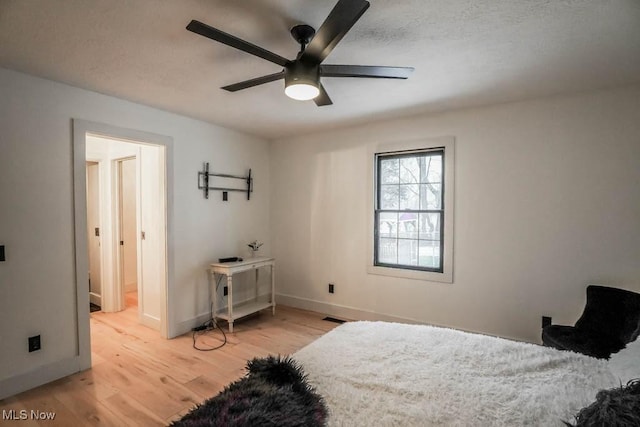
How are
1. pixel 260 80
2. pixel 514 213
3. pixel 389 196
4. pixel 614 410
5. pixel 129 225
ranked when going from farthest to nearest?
pixel 129 225
pixel 389 196
pixel 514 213
pixel 260 80
pixel 614 410

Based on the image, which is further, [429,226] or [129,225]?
[129,225]

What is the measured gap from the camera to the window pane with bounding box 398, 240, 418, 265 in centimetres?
358

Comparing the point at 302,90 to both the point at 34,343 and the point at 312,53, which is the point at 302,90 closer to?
the point at 312,53

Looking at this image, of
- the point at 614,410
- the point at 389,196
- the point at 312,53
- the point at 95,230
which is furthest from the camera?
the point at 95,230

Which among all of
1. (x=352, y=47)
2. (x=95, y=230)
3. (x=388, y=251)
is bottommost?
(x=388, y=251)

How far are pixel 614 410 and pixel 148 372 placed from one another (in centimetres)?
299

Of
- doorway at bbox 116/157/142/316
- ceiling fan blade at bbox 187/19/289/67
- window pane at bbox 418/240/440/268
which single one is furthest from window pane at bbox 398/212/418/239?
doorway at bbox 116/157/142/316

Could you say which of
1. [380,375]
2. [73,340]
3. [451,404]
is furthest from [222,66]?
[73,340]

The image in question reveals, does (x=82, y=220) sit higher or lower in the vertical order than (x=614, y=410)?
higher

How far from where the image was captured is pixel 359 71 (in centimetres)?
180

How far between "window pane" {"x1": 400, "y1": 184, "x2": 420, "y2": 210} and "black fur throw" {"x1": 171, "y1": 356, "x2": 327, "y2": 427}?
8.63ft

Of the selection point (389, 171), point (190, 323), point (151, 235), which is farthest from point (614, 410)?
point (151, 235)

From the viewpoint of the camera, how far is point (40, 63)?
2.18 metres

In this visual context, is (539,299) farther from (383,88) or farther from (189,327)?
(189,327)
